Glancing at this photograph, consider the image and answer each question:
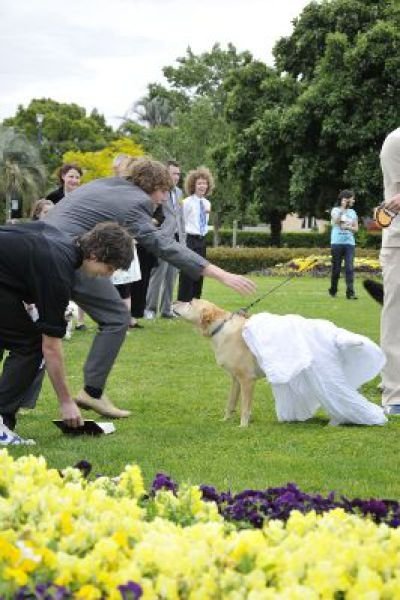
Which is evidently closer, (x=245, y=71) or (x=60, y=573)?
(x=60, y=573)

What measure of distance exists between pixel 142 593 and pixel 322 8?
1522 inches

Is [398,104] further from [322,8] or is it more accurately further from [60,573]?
[60,573]

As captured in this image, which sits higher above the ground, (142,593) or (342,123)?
(342,123)

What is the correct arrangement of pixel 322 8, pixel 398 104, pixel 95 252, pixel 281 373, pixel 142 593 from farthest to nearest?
pixel 322 8, pixel 398 104, pixel 281 373, pixel 95 252, pixel 142 593

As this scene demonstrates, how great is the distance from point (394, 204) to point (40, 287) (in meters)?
3.07

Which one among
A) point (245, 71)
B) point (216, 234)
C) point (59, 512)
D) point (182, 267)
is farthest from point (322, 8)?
point (59, 512)

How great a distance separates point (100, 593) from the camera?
2.90 m

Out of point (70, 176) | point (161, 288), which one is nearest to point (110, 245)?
point (70, 176)

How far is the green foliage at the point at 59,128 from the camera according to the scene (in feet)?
256

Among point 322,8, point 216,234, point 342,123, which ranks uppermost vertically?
point 322,8

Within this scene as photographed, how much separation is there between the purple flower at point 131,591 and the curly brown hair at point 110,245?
3718mm

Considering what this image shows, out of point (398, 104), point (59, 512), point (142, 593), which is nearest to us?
point (142, 593)

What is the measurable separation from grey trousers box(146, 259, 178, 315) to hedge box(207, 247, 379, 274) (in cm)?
1774

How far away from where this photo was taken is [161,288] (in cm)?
1672
